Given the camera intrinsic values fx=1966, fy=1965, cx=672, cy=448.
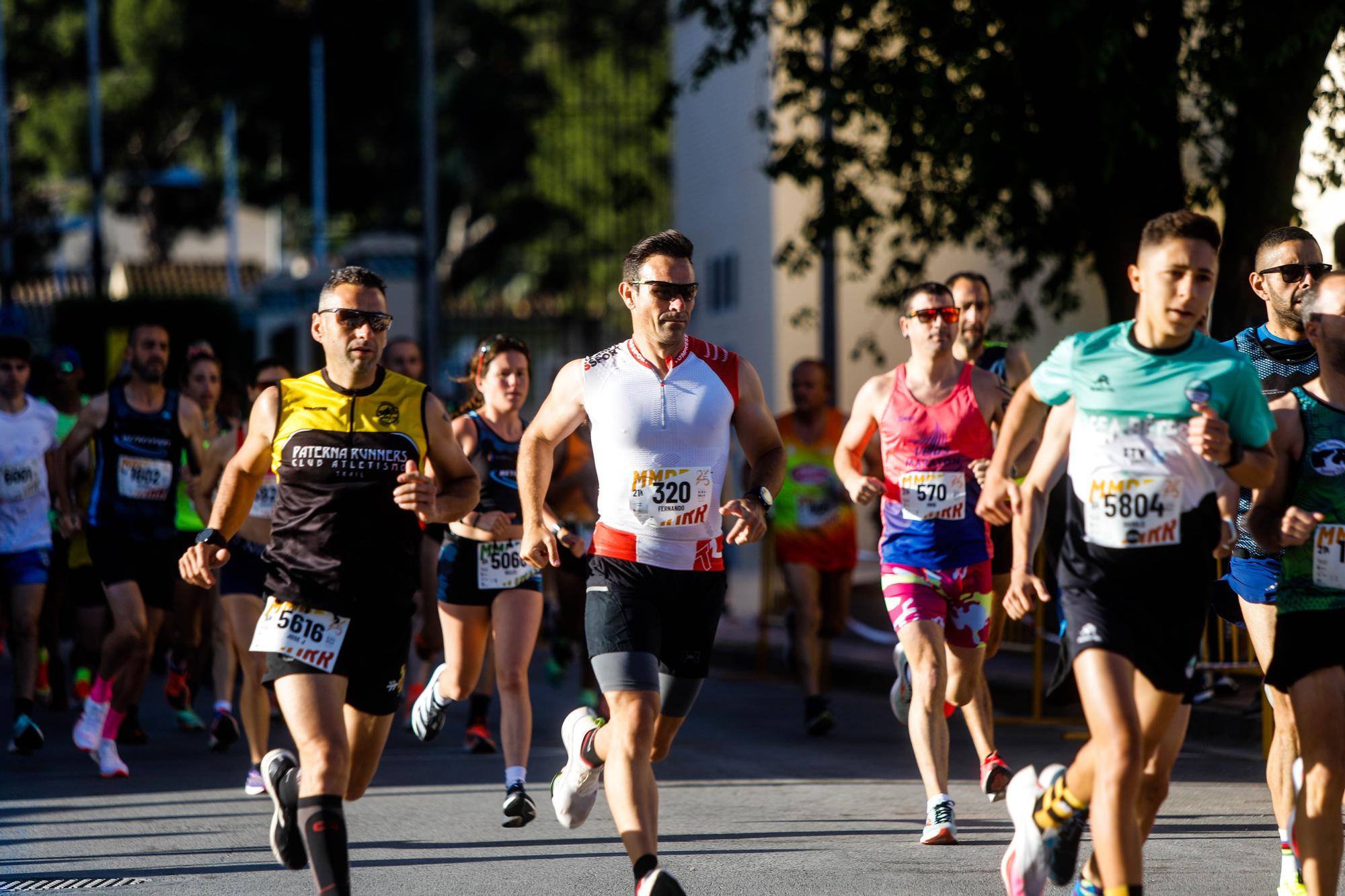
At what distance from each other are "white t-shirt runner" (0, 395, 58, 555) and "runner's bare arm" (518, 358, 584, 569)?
223 inches

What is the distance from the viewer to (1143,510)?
564cm

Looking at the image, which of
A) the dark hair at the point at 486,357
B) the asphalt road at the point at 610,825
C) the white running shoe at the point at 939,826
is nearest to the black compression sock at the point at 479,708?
the asphalt road at the point at 610,825

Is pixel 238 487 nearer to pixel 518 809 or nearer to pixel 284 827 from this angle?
pixel 284 827

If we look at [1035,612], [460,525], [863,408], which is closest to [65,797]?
[460,525]

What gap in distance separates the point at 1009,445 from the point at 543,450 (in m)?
1.67

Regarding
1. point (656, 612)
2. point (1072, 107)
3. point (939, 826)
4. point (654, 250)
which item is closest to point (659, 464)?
point (656, 612)

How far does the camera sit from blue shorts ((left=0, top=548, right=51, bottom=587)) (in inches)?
453

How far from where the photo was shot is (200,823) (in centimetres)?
868

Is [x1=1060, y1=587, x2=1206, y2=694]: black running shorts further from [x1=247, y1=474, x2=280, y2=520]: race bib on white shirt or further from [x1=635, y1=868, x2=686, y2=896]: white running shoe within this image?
[x1=247, y1=474, x2=280, y2=520]: race bib on white shirt

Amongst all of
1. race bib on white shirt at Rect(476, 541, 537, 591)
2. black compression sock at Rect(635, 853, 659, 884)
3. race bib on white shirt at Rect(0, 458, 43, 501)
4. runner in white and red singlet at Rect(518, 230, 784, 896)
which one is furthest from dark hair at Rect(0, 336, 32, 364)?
black compression sock at Rect(635, 853, 659, 884)

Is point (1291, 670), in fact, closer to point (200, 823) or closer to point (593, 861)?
point (593, 861)

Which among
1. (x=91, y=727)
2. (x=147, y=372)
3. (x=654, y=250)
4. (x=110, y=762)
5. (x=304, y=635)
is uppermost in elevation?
(x=654, y=250)

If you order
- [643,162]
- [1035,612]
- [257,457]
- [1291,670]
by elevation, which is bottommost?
[1035,612]

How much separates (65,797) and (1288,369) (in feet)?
19.8
